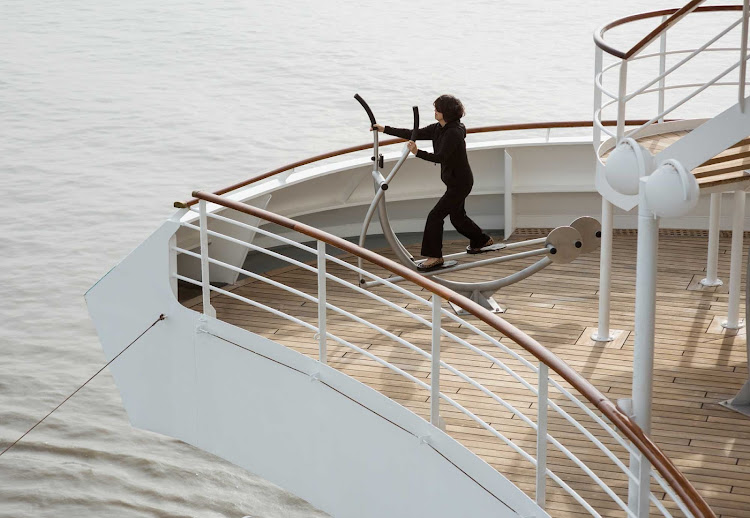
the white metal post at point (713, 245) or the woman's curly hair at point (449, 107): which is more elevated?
the woman's curly hair at point (449, 107)

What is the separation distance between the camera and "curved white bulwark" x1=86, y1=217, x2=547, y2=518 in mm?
5484

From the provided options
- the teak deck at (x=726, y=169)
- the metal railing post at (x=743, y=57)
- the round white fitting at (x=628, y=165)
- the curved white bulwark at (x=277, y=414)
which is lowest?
the curved white bulwark at (x=277, y=414)

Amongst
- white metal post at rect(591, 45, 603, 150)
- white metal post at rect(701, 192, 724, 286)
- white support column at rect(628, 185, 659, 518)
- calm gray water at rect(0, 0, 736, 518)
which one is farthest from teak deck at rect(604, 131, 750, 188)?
calm gray water at rect(0, 0, 736, 518)

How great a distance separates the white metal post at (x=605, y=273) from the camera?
6.81 meters

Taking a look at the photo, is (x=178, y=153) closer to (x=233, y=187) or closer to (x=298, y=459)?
(x=233, y=187)

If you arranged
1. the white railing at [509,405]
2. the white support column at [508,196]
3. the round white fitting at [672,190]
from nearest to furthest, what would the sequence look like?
the round white fitting at [672,190], the white railing at [509,405], the white support column at [508,196]

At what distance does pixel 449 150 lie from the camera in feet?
24.3

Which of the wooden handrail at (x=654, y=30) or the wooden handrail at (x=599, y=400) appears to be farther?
the wooden handrail at (x=654, y=30)

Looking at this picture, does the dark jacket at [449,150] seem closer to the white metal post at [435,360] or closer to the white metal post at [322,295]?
the white metal post at [322,295]

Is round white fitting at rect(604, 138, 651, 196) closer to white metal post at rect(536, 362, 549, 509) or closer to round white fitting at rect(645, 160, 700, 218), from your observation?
round white fitting at rect(645, 160, 700, 218)

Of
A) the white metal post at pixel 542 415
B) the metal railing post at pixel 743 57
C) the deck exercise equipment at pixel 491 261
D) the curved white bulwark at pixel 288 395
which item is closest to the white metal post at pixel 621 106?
the metal railing post at pixel 743 57

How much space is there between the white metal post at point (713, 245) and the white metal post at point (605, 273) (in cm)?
114

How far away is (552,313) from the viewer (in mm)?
7629

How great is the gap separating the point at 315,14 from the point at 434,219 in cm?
2593
